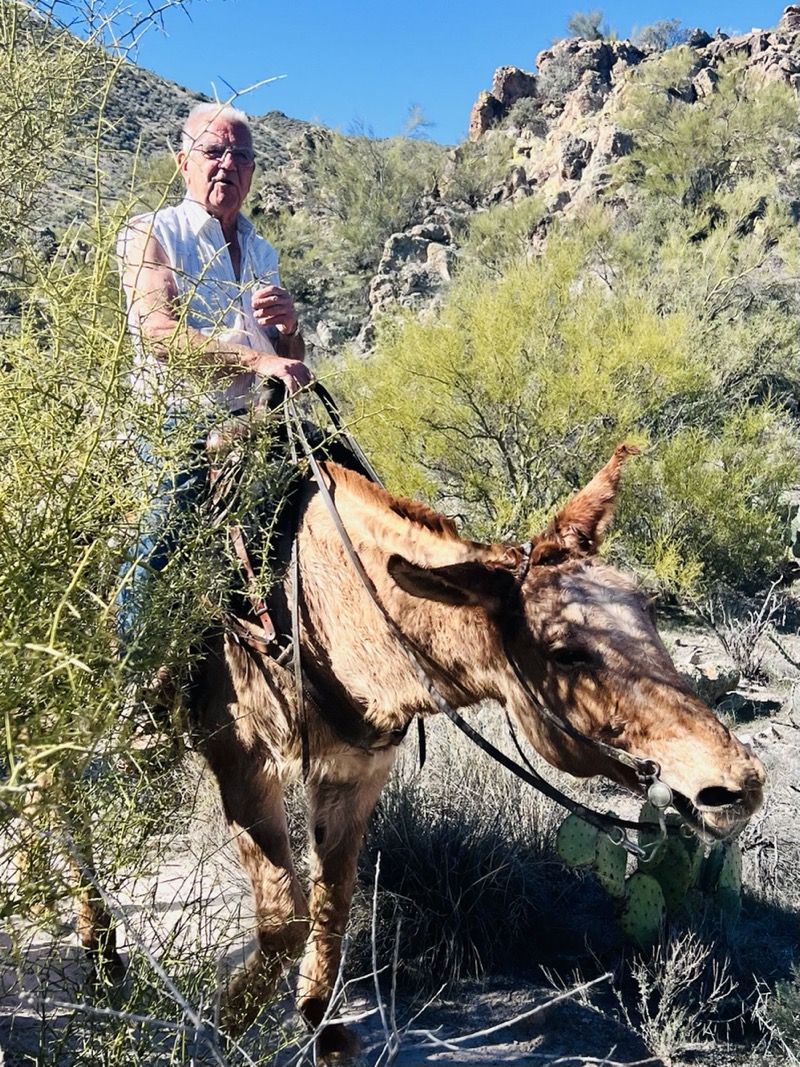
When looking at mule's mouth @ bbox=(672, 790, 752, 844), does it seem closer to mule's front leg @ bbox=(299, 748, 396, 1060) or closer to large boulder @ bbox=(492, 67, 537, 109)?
mule's front leg @ bbox=(299, 748, 396, 1060)

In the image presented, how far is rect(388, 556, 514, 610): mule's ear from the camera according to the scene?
2.45m

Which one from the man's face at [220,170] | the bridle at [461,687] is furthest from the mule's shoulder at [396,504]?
the man's face at [220,170]

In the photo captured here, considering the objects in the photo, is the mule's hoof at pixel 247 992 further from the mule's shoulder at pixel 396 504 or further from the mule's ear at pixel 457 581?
the mule's shoulder at pixel 396 504

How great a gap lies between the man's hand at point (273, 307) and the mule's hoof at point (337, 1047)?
111 inches

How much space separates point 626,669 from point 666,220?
2376 centimetres

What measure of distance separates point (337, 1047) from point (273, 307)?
295 cm

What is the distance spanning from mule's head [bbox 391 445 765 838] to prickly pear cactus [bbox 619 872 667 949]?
1585 mm

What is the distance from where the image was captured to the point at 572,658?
2.51 meters

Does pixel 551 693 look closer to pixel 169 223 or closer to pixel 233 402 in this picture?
pixel 233 402

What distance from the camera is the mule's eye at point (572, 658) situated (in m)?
2.47

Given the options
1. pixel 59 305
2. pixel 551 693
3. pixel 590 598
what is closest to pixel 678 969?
pixel 551 693

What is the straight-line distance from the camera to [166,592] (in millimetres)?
2150

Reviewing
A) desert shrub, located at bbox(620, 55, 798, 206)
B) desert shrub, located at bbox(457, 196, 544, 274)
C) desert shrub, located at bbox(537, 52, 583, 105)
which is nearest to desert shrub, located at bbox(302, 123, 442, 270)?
desert shrub, located at bbox(457, 196, 544, 274)

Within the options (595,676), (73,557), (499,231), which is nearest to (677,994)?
(595,676)
